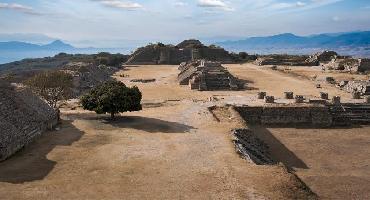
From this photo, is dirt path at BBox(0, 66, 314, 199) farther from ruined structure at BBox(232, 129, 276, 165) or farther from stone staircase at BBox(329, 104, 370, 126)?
stone staircase at BBox(329, 104, 370, 126)

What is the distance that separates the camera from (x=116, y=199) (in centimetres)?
1775

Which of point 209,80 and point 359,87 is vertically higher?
point 209,80

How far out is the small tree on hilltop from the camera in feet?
104

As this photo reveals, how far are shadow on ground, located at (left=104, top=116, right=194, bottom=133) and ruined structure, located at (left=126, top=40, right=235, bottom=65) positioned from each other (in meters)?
67.0

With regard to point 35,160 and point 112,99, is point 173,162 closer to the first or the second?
point 35,160

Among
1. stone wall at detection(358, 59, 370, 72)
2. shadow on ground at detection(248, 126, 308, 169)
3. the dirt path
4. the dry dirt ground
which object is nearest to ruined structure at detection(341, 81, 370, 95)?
the dry dirt ground

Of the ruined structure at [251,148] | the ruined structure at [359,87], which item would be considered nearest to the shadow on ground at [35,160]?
the ruined structure at [251,148]

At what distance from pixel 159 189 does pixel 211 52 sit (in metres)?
87.0

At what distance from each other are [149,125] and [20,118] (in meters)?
8.21

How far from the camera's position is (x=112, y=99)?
31.7m

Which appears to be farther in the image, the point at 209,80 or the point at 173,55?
the point at 173,55

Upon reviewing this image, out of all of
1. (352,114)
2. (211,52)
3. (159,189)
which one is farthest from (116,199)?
(211,52)

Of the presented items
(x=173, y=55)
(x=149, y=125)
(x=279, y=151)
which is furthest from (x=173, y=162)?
(x=173, y=55)

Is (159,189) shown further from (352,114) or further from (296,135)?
(352,114)
